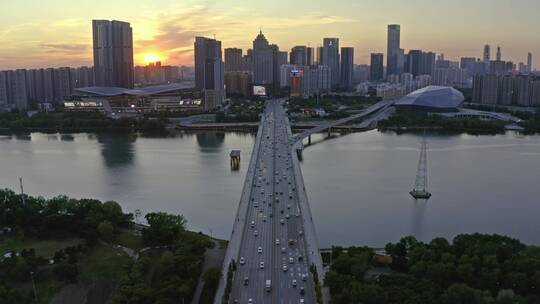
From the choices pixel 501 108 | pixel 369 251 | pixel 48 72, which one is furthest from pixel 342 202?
pixel 48 72

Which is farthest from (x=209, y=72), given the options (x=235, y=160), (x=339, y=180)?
(x=339, y=180)

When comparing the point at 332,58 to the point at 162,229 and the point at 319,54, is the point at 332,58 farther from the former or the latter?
the point at 162,229

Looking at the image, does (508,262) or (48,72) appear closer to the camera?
(508,262)

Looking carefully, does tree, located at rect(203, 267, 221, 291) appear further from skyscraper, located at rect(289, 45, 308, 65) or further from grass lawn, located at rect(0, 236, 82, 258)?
skyscraper, located at rect(289, 45, 308, 65)

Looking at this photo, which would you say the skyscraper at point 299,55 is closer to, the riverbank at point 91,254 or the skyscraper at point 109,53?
the skyscraper at point 109,53

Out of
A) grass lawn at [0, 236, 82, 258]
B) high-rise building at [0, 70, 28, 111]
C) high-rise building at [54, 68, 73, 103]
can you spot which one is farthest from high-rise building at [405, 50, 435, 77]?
grass lawn at [0, 236, 82, 258]

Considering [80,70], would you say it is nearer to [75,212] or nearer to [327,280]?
[75,212]
